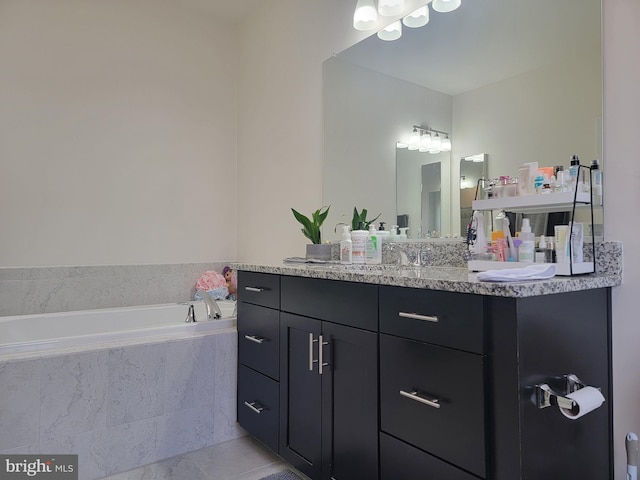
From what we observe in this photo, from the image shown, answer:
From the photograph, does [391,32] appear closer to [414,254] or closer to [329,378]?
[414,254]

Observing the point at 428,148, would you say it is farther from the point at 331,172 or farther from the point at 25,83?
the point at 25,83

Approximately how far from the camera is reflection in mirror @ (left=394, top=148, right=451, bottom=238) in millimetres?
1761

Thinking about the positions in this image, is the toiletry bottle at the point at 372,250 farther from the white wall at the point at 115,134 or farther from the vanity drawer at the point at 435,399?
the white wall at the point at 115,134

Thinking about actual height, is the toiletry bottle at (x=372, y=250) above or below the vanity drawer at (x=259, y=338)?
above

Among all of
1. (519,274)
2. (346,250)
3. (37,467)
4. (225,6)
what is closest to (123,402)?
(37,467)

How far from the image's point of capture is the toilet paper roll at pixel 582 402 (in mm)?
947

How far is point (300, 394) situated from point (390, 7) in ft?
5.70

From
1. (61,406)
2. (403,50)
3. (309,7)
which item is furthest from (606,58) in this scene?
(61,406)

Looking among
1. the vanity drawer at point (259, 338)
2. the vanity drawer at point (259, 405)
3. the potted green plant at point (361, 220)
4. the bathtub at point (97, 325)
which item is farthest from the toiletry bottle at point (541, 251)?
the bathtub at point (97, 325)

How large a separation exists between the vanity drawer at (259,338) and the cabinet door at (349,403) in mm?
348

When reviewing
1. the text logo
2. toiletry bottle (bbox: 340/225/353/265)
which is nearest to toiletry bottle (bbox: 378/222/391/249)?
toiletry bottle (bbox: 340/225/353/265)

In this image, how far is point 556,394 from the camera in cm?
98

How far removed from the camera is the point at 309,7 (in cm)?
250

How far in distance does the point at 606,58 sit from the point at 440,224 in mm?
772
